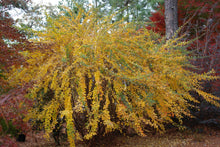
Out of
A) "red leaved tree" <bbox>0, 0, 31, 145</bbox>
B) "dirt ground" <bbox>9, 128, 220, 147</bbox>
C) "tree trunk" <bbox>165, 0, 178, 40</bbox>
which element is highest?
"tree trunk" <bbox>165, 0, 178, 40</bbox>

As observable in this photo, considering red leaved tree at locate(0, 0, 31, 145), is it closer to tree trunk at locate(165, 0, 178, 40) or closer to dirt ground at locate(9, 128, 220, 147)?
dirt ground at locate(9, 128, 220, 147)

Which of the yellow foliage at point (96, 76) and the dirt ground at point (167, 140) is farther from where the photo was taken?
the dirt ground at point (167, 140)

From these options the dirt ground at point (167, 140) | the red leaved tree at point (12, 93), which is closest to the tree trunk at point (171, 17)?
the dirt ground at point (167, 140)

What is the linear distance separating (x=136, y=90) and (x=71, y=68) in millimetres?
1159

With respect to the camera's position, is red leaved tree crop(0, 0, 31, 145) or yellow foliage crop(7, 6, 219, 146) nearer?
red leaved tree crop(0, 0, 31, 145)

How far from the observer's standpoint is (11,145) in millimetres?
2551

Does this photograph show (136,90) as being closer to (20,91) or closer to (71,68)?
(71,68)

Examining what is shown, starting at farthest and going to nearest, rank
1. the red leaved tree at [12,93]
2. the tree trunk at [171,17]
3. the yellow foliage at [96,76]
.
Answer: the tree trunk at [171,17] → the yellow foliage at [96,76] → the red leaved tree at [12,93]

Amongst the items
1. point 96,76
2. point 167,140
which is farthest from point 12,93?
point 167,140

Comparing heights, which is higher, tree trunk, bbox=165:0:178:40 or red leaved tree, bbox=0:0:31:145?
tree trunk, bbox=165:0:178:40

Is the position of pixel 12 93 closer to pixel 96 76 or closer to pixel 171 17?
pixel 96 76

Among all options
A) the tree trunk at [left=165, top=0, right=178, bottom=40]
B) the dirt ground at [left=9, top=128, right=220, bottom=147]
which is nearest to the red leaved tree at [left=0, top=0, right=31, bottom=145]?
the dirt ground at [left=9, top=128, right=220, bottom=147]

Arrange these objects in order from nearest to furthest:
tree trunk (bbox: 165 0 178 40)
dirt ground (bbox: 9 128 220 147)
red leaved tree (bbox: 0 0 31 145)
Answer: red leaved tree (bbox: 0 0 31 145), dirt ground (bbox: 9 128 220 147), tree trunk (bbox: 165 0 178 40)

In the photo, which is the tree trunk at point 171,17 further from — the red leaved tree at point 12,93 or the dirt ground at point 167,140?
the red leaved tree at point 12,93
